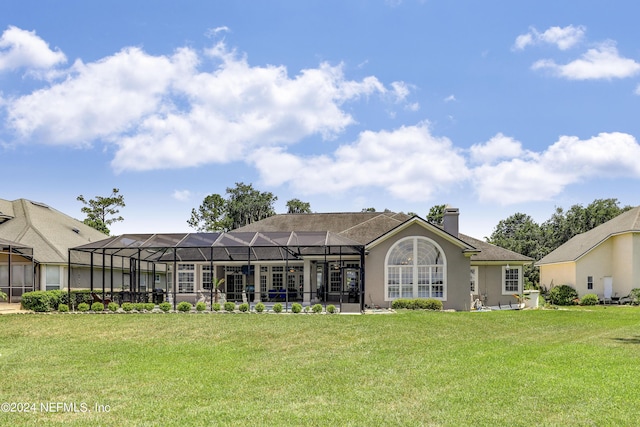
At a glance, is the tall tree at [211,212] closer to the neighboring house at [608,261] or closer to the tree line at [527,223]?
the tree line at [527,223]

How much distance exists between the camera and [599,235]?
3809 cm

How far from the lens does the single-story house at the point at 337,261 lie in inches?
1022

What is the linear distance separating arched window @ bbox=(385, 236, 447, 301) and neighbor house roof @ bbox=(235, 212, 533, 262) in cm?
384

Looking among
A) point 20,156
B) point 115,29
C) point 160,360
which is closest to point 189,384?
point 160,360

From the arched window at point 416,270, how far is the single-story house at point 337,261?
0.05 m

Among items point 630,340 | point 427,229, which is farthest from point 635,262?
point 630,340

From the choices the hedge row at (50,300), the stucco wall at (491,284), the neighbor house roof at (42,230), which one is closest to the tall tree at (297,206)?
the neighbor house roof at (42,230)

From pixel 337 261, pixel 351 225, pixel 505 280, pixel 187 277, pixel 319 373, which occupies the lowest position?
pixel 319 373

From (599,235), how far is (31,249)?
34399 mm

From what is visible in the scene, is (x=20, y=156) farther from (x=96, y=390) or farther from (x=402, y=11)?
(x=96, y=390)

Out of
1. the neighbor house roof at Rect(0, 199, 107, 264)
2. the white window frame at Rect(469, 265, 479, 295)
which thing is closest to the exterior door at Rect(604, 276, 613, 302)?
the white window frame at Rect(469, 265, 479, 295)

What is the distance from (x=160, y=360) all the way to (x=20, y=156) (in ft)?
65.1

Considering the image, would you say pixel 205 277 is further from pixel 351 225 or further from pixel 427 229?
pixel 427 229

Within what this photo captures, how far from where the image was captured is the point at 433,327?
18.5 m
